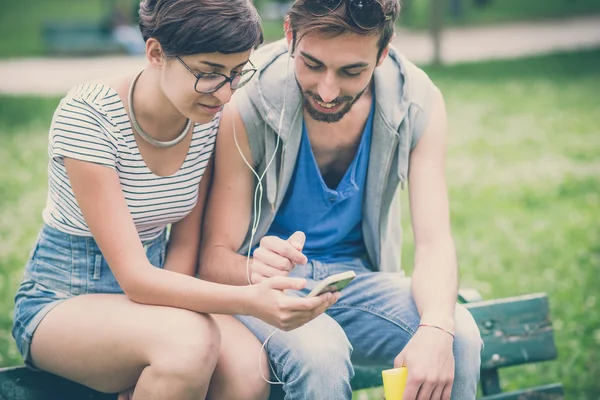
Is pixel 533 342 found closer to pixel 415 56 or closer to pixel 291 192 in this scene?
pixel 291 192

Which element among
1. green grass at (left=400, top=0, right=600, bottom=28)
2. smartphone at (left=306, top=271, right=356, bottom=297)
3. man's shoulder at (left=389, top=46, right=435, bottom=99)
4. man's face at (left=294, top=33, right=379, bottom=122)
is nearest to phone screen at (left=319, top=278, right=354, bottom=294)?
smartphone at (left=306, top=271, right=356, bottom=297)

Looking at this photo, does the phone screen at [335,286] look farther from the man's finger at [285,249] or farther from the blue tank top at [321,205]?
the blue tank top at [321,205]

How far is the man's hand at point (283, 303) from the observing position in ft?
8.26

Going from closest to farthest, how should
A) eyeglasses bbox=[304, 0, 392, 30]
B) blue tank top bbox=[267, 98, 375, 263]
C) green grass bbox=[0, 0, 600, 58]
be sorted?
eyeglasses bbox=[304, 0, 392, 30] < blue tank top bbox=[267, 98, 375, 263] < green grass bbox=[0, 0, 600, 58]

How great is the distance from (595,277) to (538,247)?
0.81 m

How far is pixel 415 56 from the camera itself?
19.6 m

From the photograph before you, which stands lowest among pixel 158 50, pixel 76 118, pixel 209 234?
pixel 209 234

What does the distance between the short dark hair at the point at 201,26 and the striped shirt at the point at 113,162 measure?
0.30m

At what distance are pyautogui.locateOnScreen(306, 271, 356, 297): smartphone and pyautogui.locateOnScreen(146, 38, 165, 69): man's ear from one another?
2.99 feet

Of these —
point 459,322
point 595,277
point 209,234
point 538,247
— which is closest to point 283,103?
point 209,234

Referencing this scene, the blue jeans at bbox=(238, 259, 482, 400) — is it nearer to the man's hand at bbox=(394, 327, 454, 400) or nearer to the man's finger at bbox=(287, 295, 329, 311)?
the man's hand at bbox=(394, 327, 454, 400)

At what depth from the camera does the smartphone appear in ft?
8.16

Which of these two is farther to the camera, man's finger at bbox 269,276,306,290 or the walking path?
the walking path

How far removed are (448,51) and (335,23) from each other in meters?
18.4
